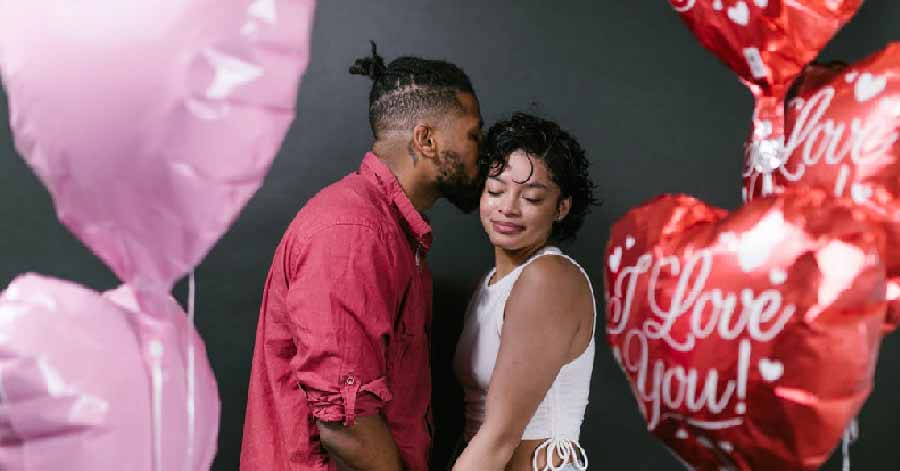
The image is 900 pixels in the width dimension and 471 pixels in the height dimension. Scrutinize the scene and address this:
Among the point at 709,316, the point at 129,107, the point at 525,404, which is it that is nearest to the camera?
the point at 129,107

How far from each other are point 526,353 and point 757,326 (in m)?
0.41

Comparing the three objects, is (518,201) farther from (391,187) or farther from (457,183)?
(391,187)

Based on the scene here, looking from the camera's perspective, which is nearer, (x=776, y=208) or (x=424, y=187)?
(x=776, y=208)

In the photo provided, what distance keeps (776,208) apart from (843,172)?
0.40 feet

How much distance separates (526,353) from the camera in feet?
4.46

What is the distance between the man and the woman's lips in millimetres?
67

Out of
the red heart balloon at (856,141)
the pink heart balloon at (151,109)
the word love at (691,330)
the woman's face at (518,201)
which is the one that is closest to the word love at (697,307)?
the word love at (691,330)

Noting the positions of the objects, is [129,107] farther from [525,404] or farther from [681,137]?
[681,137]

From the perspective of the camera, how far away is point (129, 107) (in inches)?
38.4

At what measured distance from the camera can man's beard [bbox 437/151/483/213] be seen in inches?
56.7

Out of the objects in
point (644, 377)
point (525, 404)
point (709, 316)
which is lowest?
point (525, 404)

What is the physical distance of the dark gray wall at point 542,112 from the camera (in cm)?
172

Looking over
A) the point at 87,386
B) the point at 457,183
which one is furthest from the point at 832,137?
the point at 87,386

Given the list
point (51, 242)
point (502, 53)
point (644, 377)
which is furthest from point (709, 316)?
point (51, 242)
